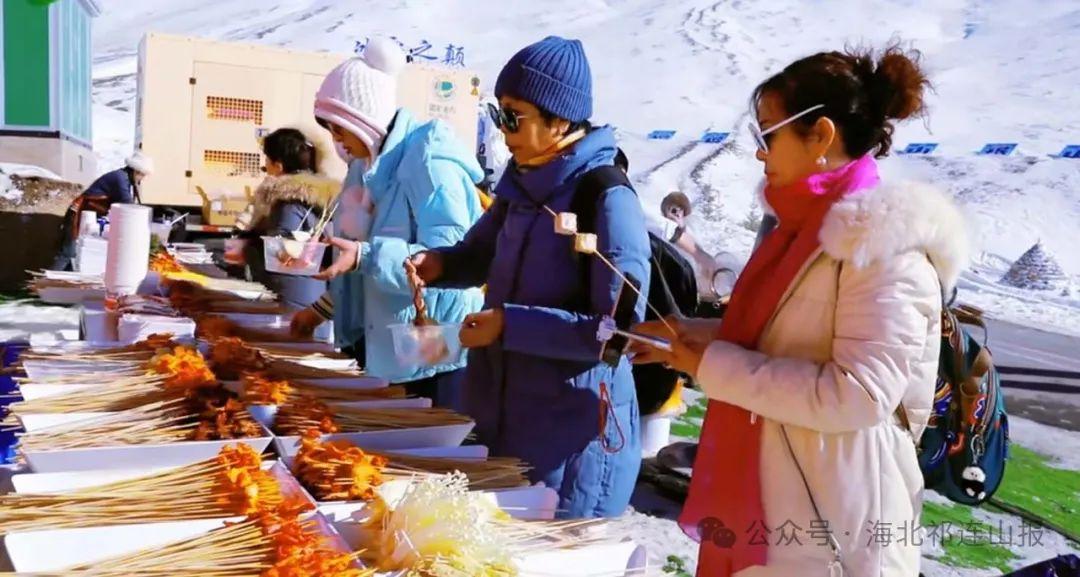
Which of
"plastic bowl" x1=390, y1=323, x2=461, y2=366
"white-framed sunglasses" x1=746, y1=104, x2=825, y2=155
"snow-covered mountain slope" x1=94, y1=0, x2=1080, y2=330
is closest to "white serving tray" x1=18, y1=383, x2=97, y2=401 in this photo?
"plastic bowl" x1=390, y1=323, x2=461, y2=366

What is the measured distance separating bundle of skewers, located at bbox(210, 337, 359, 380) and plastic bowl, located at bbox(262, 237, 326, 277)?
0.73ft

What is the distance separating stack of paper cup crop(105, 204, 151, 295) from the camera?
8.75 ft

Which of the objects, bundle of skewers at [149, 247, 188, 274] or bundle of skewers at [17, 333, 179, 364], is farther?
bundle of skewers at [149, 247, 188, 274]

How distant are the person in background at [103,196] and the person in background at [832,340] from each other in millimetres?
5839

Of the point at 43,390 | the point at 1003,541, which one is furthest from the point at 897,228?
the point at 1003,541

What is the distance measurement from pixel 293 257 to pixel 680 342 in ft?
3.23

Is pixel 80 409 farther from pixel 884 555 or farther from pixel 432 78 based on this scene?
pixel 432 78

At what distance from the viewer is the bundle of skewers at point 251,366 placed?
1958 millimetres

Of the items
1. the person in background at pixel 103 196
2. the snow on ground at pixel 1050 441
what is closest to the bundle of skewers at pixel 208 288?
the person in background at pixel 103 196

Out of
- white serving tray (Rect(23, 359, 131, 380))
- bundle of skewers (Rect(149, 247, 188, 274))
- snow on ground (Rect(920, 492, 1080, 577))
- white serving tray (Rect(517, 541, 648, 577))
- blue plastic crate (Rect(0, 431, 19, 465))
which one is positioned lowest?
snow on ground (Rect(920, 492, 1080, 577))

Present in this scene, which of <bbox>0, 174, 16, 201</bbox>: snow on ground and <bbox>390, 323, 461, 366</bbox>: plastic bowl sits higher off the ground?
<bbox>0, 174, 16, 201</bbox>: snow on ground

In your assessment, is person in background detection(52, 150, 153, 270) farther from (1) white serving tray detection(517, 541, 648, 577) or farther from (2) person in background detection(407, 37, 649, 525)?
(1) white serving tray detection(517, 541, 648, 577)

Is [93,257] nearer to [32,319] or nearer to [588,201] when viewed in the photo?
[32,319]

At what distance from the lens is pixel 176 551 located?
1.13 m
